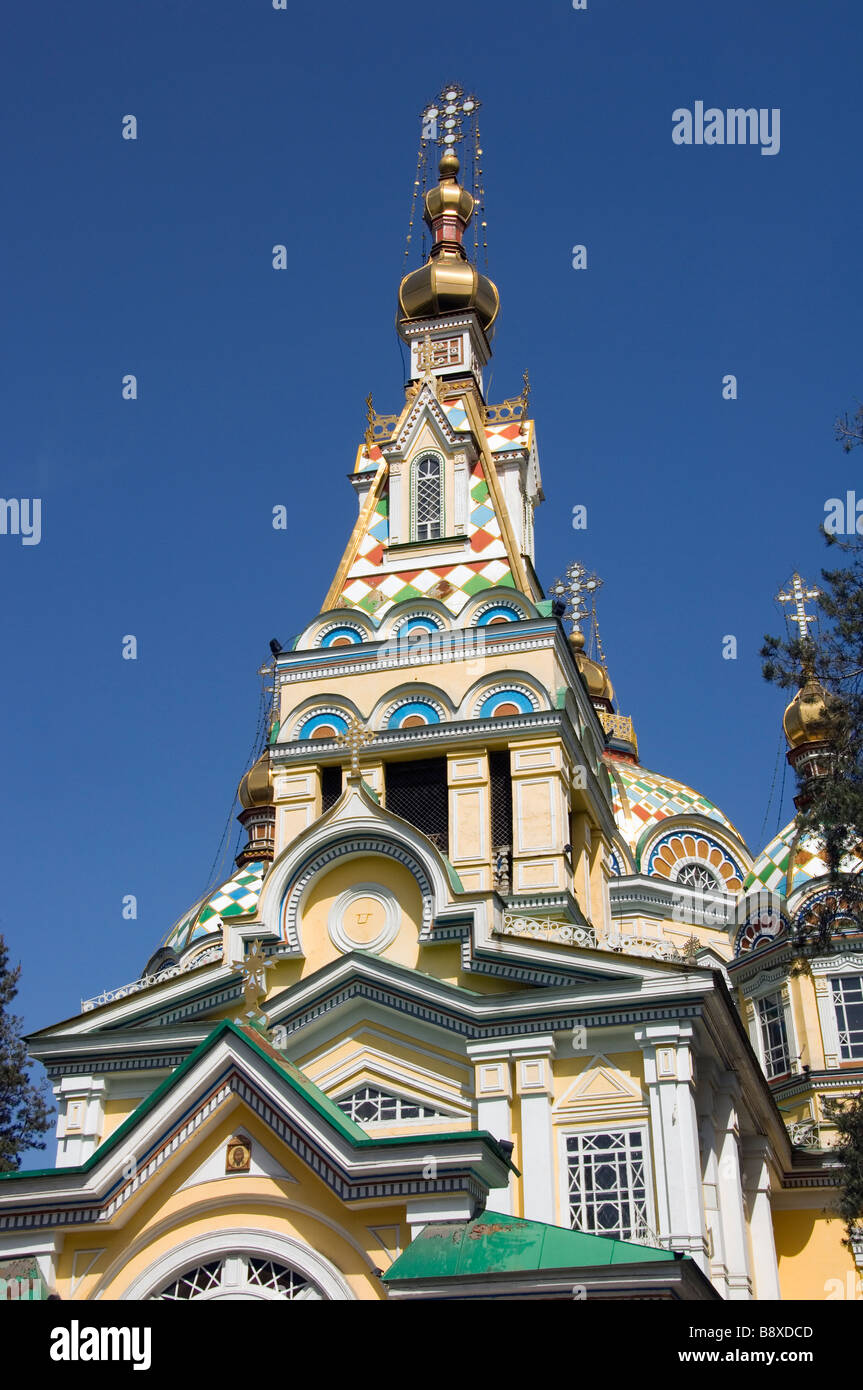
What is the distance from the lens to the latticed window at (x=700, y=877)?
36375 millimetres

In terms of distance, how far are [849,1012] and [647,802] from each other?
9.82 m

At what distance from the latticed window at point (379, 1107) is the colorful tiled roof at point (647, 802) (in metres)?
17.2

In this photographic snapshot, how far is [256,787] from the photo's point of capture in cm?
3847

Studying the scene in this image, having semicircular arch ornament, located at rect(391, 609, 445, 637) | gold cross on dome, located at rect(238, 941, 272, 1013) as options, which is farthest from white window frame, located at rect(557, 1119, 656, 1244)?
semicircular arch ornament, located at rect(391, 609, 445, 637)

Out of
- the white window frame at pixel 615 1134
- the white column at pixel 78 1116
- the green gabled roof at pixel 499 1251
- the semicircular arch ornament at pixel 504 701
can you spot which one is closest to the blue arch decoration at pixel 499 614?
the semicircular arch ornament at pixel 504 701

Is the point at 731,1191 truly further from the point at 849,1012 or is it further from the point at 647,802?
the point at 647,802

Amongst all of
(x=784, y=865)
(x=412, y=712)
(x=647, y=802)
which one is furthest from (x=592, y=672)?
(x=412, y=712)

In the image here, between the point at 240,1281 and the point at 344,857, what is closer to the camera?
the point at 240,1281

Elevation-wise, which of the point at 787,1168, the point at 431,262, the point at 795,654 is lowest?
the point at 787,1168

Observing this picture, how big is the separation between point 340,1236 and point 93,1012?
428 inches

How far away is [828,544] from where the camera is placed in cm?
1736

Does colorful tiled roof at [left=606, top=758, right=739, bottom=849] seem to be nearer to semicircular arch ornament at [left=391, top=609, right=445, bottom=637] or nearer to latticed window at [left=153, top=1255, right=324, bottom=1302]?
semicircular arch ornament at [left=391, top=609, right=445, bottom=637]

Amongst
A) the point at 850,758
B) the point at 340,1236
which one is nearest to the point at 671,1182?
the point at 850,758
